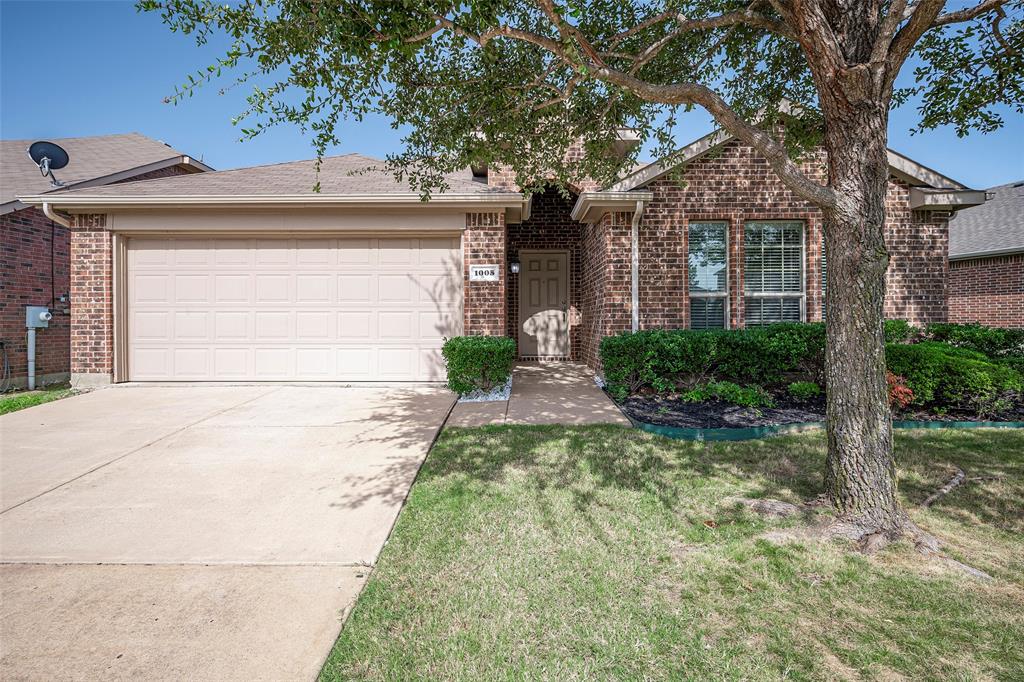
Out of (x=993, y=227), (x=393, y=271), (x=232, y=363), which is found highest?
(x=993, y=227)

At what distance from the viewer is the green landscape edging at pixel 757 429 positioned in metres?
5.31

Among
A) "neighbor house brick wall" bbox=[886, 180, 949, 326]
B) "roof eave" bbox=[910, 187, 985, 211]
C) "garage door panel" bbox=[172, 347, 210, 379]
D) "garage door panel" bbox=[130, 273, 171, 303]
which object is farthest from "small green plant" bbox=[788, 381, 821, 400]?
"garage door panel" bbox=[130, 273, 171, 303]

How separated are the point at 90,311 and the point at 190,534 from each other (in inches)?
282

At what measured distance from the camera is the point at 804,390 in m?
6.58

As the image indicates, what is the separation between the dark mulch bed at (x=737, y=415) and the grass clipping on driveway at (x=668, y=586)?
1.50m

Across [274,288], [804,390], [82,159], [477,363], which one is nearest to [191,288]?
[274,288]

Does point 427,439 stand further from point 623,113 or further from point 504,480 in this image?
point 623,113

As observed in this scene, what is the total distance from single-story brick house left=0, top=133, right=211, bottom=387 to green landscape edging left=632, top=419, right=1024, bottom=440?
33.4 ft

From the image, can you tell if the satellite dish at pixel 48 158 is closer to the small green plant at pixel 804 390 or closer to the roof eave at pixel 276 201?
the roof eave at pixel 276 201

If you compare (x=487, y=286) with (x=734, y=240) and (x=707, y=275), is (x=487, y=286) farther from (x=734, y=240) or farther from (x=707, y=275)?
(x=734, y=240)

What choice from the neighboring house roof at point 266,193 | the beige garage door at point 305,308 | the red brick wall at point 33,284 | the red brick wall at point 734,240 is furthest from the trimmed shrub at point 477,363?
the red brick wall at point 33,284

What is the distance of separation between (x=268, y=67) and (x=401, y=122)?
1.31 meters

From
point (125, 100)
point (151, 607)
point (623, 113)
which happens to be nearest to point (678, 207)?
point (623, 113)

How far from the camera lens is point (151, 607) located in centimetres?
243
